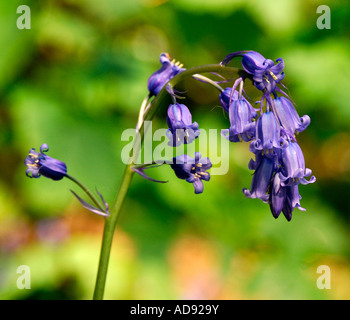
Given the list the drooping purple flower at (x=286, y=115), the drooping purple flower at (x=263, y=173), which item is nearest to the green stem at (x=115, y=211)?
the drooping purple flower at (x=286, y=115)

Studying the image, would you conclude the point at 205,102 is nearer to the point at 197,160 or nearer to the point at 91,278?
the point at 91,278

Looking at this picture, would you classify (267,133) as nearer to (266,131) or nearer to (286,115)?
(266,131)

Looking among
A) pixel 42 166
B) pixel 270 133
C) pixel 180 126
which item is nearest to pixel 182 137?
pixel 180 126

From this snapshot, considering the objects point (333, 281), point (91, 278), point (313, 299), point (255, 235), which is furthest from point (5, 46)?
point (333, 281)

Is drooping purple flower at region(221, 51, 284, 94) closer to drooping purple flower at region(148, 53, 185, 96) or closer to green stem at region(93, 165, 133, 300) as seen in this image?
drooping purple flower at region(148, 53, 185, 96)

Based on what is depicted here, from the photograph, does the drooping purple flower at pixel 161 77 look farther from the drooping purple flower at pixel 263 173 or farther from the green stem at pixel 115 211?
the drooping purple flower at pixel 263 173

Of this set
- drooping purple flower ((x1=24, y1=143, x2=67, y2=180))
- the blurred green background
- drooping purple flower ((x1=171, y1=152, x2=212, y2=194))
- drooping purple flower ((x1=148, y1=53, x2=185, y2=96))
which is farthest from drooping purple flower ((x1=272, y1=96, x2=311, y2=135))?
the blurred green background
